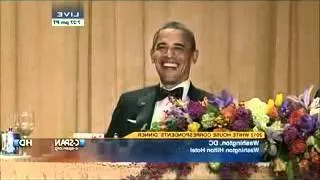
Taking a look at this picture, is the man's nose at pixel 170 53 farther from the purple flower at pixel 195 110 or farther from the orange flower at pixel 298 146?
the orange flower at pixel 298 146

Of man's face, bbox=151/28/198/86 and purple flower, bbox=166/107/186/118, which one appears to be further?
man's face, bbox=151/28/198/86

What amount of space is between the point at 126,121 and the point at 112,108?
27cm

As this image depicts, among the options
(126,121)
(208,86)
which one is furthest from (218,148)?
(208,86)

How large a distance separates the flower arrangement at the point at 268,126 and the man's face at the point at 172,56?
40.9 inches

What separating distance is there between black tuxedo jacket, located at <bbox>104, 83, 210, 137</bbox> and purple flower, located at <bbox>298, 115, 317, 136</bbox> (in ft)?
2.85

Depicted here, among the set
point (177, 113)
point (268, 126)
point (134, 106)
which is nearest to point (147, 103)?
point (134, 106)

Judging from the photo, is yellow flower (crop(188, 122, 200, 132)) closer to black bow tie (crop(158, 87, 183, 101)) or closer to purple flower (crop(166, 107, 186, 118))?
purple flower (crop(166, 107, 186, 118))

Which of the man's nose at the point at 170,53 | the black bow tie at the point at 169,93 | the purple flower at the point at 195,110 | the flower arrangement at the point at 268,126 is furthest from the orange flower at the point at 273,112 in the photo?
the man's nose at the point at 170,53

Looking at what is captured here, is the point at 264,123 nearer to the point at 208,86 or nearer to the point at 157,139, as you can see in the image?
the point at 157,139

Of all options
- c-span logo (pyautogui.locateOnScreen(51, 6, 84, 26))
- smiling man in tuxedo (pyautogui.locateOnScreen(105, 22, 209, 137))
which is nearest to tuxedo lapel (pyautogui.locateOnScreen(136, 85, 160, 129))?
smiling man in tuxedo (pyautogui.locateOnScreen(105, 22, 209, 137))

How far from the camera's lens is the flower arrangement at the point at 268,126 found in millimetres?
922

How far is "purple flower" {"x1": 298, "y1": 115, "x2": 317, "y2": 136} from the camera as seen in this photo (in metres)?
0.93

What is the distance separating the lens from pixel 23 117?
2174 millimetres

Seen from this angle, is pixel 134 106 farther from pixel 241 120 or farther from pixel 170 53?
pixel 241 120
